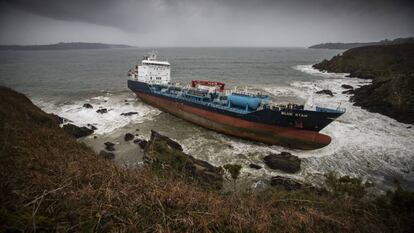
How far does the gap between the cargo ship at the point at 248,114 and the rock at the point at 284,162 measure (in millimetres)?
3268

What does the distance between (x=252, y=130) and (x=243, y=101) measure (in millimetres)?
3272

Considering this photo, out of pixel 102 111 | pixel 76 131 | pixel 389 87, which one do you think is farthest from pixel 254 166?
pixel 389 87

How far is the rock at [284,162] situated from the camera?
13945 millimetres

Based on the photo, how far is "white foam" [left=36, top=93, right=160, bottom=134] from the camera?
21984mm

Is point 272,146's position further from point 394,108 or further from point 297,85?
point 297,85

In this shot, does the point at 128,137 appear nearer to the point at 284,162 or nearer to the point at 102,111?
the point at 102,111

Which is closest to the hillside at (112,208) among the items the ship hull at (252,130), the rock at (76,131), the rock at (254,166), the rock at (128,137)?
the rock at (254,166)

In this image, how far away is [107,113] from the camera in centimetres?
2512

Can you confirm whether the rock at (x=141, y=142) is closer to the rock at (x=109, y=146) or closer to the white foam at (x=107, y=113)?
the rock at (x=109, y=146)

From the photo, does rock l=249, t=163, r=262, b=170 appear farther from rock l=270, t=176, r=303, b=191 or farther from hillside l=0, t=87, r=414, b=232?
hillside l=0, t=87, r=414, b=232

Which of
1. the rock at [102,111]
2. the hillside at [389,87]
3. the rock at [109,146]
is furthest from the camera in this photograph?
the rock at [102,111]

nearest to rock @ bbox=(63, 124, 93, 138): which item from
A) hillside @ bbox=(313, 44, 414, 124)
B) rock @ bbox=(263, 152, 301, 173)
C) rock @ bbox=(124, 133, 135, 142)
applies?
rock @ bbox=(124, 133, 135, 142)

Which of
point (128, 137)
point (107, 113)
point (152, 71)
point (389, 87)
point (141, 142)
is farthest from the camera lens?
point (152, 71)

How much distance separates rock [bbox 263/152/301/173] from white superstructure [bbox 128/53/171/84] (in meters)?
22.7
